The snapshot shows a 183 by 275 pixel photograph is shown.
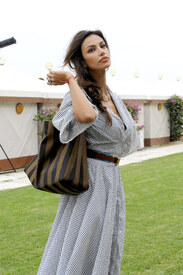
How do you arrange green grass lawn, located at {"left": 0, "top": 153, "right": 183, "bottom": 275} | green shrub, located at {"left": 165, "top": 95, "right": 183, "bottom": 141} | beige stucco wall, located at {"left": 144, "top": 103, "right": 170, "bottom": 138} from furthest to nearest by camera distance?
green shrub, located at {"left": 165, "top": 95, "right": 183, "bottom": 141} < beige stucco wall, located at {"left": 144, "top": 103, "right": 170, "bottom": 138} < green grass lawn, located at {"left": 0, "top": 153, "right": 183, "bottom": 275}

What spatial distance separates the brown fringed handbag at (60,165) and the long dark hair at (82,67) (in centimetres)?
22

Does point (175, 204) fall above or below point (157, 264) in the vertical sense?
below

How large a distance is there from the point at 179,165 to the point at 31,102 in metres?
4.61

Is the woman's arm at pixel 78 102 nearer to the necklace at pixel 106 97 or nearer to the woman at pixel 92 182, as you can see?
the woman at pixel 92 182

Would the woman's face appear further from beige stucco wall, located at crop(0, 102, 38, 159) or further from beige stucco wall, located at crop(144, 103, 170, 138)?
beige stucco wall, located at crop(144, 103, 170, 138)

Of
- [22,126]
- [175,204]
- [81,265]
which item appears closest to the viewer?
[81,265]

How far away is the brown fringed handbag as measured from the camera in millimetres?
2141

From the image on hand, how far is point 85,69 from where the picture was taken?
7.61 ft

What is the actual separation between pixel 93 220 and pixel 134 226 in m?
3.43

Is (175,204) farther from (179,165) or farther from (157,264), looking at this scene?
(179,165)

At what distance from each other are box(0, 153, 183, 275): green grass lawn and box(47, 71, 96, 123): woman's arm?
Result: 2345mm

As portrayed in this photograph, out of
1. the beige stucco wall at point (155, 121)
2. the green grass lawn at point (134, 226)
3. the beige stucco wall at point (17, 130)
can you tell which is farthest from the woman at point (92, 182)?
the beige stucco wall at point (155, 121)

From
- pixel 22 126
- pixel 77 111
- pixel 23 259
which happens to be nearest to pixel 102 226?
pixel 77 111

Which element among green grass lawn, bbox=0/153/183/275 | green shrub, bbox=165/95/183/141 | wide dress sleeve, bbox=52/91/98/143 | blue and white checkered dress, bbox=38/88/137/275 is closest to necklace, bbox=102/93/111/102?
blue and white checkered dress, bbox=38/88/137/275
